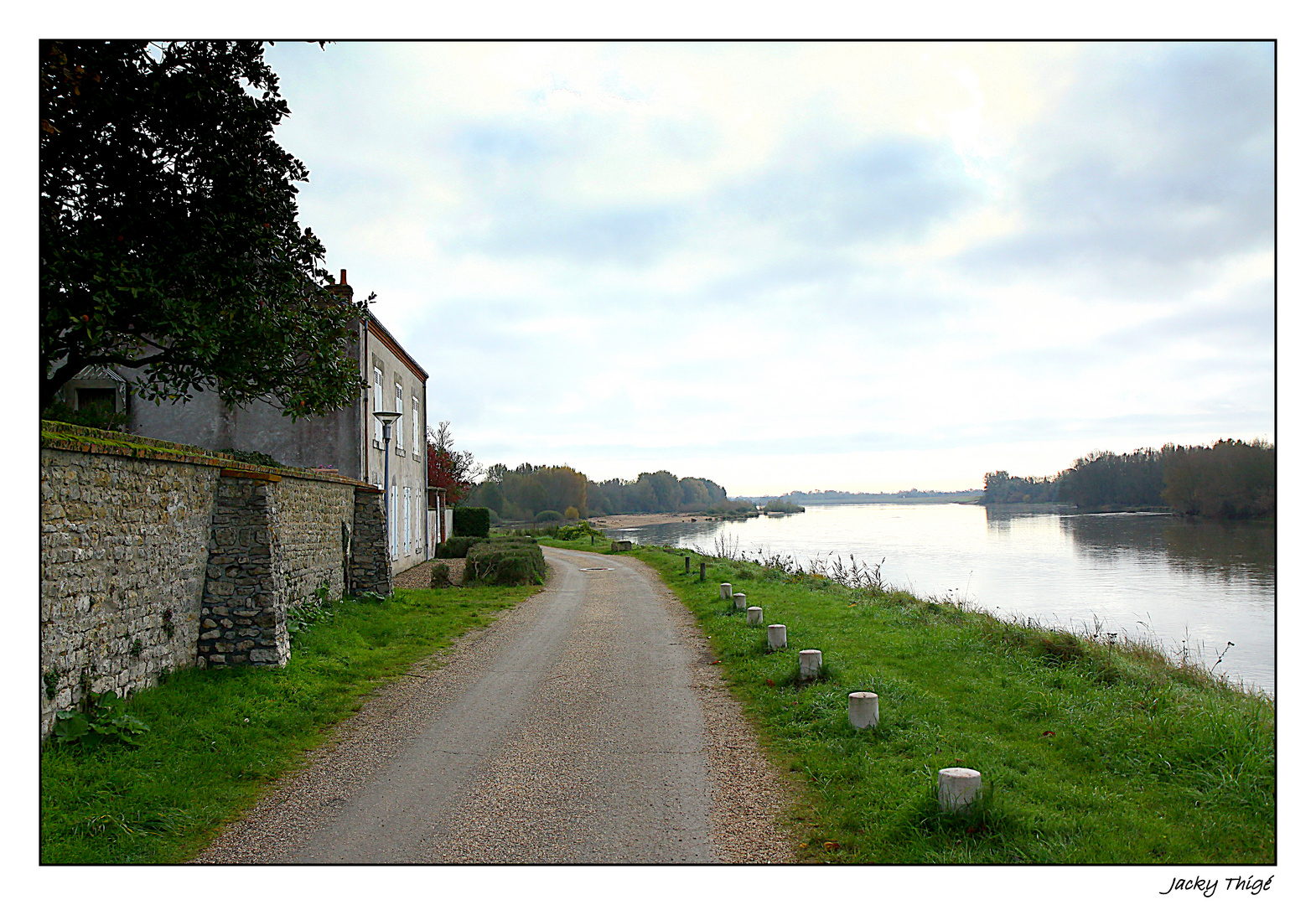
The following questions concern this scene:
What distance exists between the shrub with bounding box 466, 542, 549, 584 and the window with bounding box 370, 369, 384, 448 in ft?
12.2

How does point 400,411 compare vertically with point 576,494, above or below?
above

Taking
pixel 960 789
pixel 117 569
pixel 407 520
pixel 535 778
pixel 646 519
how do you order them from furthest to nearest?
pixel 646 519, pixel 407 520, pixel 117 569, pixel 535 778, pixel 960 789

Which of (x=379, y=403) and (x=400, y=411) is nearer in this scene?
(x=379, y=403)

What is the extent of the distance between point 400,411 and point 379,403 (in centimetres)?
226

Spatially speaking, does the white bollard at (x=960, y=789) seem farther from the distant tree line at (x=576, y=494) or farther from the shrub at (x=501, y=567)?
the distant tree line at (x=576, y=494)

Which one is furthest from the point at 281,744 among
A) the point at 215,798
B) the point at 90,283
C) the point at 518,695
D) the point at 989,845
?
the point at 989,845

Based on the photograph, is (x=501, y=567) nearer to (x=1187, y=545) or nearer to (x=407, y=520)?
(x=407, y=520)

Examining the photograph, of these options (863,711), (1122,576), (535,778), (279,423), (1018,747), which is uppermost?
(279,423)

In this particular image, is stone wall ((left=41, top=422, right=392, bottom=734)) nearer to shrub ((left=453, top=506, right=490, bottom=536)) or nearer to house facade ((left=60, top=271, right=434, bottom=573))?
house facade ((left=60, top=271, right=434, bottom=573))

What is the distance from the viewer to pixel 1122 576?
20438 millimetres

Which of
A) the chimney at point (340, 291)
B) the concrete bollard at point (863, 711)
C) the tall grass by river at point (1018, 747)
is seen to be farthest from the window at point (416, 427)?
the concrete bollard at point (863, 711)

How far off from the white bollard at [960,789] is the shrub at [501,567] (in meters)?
15.8

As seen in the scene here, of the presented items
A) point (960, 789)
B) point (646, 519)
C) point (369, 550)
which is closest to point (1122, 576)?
point (369, 550)
